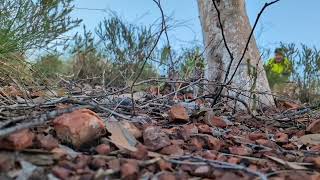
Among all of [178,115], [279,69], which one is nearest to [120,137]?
[178,115]

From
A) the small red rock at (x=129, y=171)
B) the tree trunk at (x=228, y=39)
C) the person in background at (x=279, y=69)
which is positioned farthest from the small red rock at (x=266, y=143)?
the person in background at (x=279, y=69)

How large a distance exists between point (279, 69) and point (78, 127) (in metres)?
6.17

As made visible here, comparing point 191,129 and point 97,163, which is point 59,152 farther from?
point 191,129

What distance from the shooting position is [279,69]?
7340mm

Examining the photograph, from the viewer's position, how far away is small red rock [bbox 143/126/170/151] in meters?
1.61

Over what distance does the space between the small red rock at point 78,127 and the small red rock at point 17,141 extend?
0.18 metres

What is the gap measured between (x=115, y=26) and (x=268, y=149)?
18.2 feet

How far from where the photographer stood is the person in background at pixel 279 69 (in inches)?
287

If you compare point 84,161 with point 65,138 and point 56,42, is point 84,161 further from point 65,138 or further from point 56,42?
point 56,42

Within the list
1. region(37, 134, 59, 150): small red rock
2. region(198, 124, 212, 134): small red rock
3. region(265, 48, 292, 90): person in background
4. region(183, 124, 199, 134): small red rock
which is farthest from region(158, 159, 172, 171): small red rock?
region(265, 48, 292, 90): person in background

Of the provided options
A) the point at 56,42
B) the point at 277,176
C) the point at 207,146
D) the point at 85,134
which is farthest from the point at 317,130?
the point at 56,42

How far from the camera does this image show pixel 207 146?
5.88 feet

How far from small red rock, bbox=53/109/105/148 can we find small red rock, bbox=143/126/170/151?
166 mm

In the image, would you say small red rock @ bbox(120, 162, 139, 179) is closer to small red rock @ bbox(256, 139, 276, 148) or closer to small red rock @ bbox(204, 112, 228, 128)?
small red rock @ bbox(256, 139, 276, 148)
